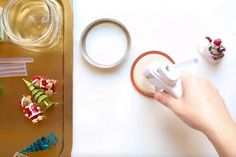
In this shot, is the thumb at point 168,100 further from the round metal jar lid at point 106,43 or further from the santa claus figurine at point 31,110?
the santa claus figurine at point 31,110

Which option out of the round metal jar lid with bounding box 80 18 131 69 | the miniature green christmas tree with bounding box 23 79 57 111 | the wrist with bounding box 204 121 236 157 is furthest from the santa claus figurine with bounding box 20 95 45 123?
the wrist with bounding box 204 121 236 157

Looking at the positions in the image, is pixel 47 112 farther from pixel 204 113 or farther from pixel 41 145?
pixel 204 113

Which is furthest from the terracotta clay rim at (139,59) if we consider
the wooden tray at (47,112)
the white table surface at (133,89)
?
the wooden tray at (47,112)

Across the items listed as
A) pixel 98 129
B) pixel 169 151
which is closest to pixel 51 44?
pixel 98 129

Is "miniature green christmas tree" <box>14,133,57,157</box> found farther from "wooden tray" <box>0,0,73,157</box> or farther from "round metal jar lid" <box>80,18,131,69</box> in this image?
"round metal jar lid" <box>80,18,131,69</box>

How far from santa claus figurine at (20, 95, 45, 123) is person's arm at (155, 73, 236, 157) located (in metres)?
0.22

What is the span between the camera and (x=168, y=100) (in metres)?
0.62

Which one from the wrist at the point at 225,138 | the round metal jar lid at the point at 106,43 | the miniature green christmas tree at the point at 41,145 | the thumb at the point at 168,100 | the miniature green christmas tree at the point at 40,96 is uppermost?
the round metal jar lid at the point at 106,43

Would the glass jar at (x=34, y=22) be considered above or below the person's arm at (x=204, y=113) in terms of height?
above

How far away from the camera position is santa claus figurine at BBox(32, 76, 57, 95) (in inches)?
26.3

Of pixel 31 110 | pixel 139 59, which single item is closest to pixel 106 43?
pixel 139 59

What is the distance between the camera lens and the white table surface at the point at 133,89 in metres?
0.67

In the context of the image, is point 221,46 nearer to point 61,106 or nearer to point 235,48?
point 235,48

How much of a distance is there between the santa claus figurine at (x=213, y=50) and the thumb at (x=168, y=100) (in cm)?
11
